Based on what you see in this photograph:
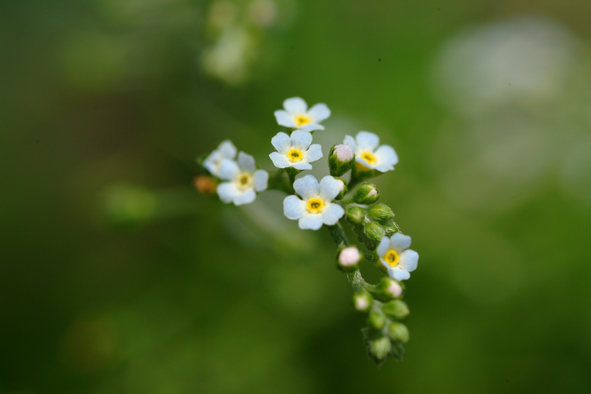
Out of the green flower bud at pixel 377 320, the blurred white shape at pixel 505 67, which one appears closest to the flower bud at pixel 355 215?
the green flower bud at pixel 377 320

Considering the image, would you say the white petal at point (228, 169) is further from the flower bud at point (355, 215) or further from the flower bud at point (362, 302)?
the flower bud at point (362, 302)

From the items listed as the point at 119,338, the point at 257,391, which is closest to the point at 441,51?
the point at 257,391

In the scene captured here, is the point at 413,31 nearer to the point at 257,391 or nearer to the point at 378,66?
the point at 378,66

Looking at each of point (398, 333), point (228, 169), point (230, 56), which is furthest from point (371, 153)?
point (230, 56)

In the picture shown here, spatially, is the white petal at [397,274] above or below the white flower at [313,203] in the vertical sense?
below

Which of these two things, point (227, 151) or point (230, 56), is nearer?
point (227, 151)

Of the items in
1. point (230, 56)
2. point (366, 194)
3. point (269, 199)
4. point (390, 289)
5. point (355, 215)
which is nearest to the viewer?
point (390, 289)

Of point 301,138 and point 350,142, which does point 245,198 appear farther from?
point 350,142
